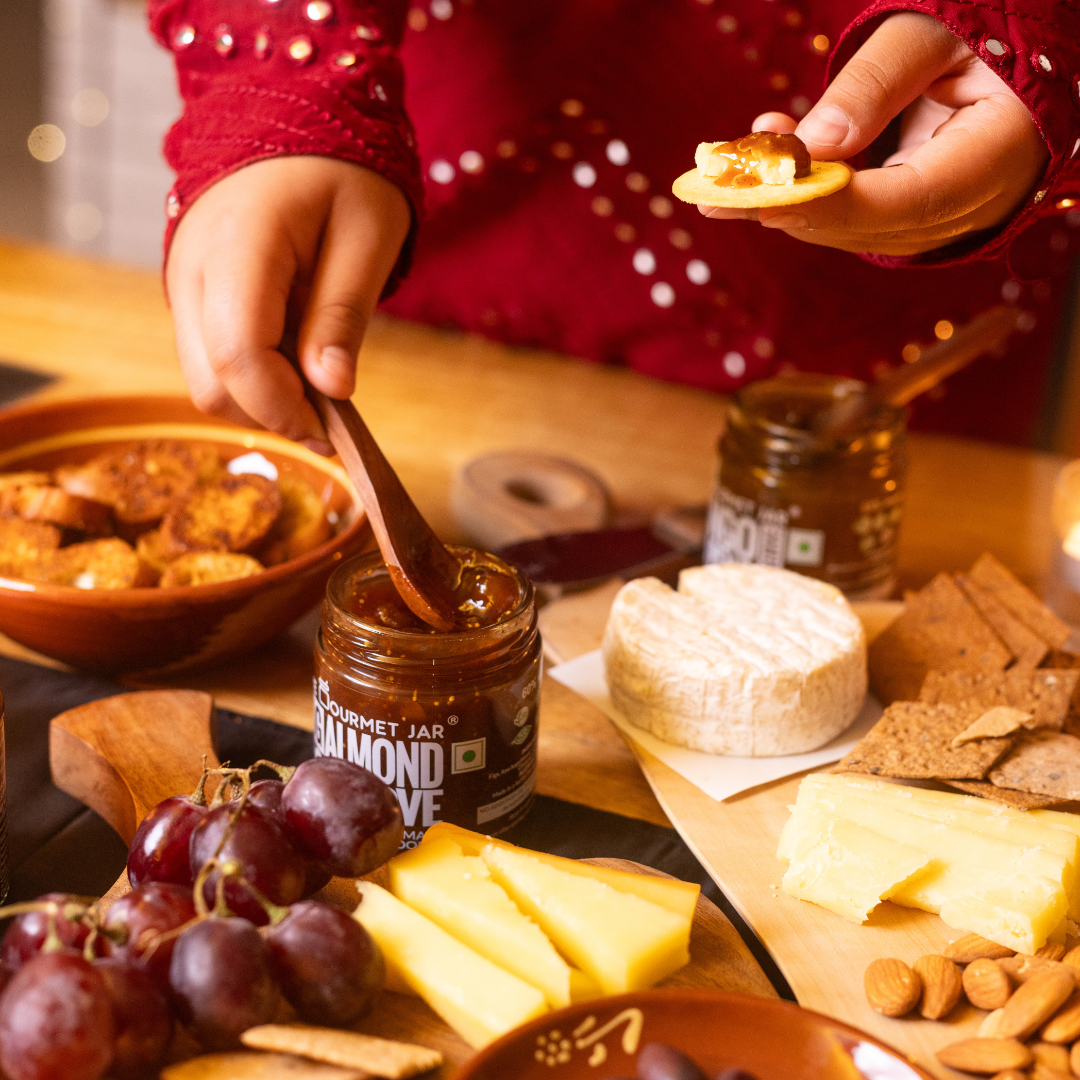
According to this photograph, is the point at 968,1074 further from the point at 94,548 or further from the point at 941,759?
the point at 94,548

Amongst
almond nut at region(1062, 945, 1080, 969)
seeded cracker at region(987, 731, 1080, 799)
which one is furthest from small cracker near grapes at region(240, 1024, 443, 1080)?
seeded cracker at region(987, 731, 1080, 799)

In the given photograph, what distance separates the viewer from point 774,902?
36.9 inches

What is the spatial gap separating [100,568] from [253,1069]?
0.62 m

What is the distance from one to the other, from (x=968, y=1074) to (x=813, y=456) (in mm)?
729

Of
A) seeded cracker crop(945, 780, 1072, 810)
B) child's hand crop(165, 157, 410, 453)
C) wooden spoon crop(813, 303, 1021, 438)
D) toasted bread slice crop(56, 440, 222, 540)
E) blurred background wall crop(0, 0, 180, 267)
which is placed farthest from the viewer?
blurred background wall crop(0, 0, 180, 267)

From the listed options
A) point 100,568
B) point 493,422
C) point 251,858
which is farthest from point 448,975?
point 493,422

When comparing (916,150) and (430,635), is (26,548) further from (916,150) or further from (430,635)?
(916,150)

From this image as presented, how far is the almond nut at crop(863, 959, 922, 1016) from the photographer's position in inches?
32.1

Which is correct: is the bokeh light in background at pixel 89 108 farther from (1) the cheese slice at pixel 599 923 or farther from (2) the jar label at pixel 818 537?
(1) the cheese slice at pixel 599 923

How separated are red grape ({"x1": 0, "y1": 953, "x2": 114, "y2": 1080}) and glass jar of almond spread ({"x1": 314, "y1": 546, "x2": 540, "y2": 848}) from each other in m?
0.34

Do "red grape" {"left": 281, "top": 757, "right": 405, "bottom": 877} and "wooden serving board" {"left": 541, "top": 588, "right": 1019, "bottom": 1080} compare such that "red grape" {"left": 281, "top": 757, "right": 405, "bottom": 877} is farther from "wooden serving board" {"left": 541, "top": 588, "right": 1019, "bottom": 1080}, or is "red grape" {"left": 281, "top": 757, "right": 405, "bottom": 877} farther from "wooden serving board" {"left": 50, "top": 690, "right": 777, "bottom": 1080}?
"wooden serving board" {"left": 541, "top": 588, "right": 1019, "bottom": 1080}

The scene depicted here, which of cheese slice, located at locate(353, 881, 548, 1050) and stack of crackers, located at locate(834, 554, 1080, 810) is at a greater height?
stack of crackers, located at locate(834, 554, 1080, 810)

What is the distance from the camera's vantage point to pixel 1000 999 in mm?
809

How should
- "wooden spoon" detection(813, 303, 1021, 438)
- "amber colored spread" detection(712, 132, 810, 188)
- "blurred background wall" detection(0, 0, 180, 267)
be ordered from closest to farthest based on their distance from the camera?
1. "amber colored spread" detection(712, 132, 810, 188)
2. "wooden spoon" detection(813, 303, 1021, 438)
3. "blurred background wall" detection(0, 0, 180, 267)
